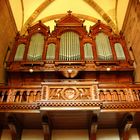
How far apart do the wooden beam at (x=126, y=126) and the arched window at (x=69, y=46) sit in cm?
277

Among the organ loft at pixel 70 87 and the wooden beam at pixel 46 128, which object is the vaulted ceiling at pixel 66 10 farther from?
the wooden beam at pixel 46 128

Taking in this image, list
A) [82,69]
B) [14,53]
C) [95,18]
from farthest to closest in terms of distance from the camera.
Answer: [95,18]
[14,53]
[82,69]

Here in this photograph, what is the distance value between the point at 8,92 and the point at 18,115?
2.14 feet

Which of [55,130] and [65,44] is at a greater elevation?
[65,44]

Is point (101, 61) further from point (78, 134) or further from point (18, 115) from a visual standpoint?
point (18, 115)

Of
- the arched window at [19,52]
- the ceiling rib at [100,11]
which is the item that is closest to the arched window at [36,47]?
the arched window at [19,52]

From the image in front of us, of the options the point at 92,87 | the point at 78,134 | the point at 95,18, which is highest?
the point at 95,18

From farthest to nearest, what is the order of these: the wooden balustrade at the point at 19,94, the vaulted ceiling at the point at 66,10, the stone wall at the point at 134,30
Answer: the vaulted ceiling at the point at 66,10, the stone wall at the point at 134,30, the wooden balustrade at the point at 19,94

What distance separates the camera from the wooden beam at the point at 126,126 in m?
5.93

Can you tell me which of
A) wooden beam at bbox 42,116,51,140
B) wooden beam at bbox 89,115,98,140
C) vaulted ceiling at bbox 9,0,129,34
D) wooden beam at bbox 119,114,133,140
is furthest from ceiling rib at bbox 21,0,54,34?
wooden beam at bbox 119,114,133,140

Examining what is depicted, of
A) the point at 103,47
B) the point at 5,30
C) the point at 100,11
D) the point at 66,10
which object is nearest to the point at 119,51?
the point at 103,47

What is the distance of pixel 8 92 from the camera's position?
6.26m

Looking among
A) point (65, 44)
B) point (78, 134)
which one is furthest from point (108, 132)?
point (65, 44)

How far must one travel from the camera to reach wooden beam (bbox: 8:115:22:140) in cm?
595
